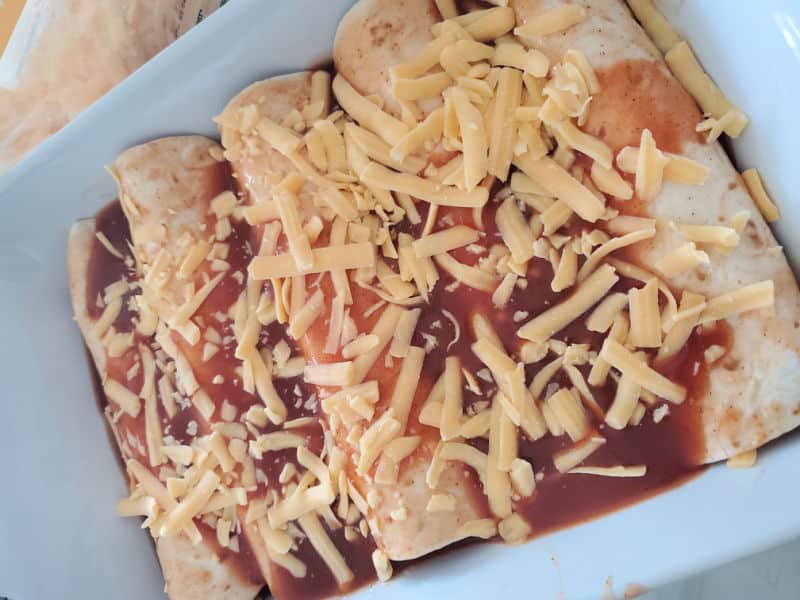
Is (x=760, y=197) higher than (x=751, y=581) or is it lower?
higher

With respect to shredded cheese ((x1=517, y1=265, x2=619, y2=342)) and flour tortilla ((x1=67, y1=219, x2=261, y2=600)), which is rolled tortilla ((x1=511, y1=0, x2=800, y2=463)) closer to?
→ shredded cheese ((x1=517, y1=265, x2=619, y2=342))

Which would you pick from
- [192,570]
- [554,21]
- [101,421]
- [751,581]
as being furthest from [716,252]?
[101,421]

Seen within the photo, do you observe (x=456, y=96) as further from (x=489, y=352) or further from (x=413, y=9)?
(x=489, y=352)

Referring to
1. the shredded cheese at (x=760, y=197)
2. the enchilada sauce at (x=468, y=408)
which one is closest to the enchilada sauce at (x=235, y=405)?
the enchilada sauce at (x=468, y=408)

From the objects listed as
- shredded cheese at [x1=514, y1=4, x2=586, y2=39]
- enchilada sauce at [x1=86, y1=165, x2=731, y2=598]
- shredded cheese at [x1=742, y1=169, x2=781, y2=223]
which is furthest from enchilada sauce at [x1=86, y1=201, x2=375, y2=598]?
shredded cheese at [x1=742, y1=169, x2=781, y2=223]

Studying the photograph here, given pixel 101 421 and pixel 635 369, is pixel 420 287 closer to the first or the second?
pixel 635 369
